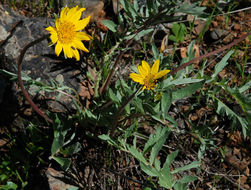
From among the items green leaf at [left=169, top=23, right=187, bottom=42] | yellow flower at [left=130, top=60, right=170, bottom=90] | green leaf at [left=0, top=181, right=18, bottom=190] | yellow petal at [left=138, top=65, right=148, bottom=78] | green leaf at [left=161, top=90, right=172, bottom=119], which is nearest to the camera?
green leaf at [left=161, top=90, right=172, bottom=119]

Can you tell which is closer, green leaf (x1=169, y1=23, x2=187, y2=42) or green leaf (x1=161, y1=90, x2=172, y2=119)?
green leaf (x1=161, y1=90, x2=172, y2=119)

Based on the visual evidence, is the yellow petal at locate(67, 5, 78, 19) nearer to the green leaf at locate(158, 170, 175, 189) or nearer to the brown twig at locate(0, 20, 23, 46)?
the brown twig at locate(0, 20, 23, 46)

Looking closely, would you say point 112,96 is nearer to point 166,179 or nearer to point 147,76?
point 147,76

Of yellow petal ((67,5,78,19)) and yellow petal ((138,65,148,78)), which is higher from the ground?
yellow petal ((67,5,78,19))

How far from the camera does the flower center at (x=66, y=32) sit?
203 cm

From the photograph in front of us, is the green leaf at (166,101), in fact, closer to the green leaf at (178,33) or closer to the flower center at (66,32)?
the flower center at (66,32)

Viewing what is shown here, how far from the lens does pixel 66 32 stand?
6.95 ft

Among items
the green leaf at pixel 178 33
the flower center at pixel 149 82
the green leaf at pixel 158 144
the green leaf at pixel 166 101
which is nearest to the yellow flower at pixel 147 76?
the flower center at pixel 149 82

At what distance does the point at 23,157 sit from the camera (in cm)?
287

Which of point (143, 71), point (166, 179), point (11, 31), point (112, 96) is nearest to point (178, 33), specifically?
point (143, 71)

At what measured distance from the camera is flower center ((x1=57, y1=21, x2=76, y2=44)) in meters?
2.03

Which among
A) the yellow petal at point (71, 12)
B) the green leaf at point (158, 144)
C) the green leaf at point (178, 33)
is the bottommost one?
the green leaf at point (158, 144)

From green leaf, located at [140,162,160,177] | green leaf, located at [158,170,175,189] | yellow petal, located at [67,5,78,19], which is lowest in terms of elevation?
green leaf, located at [158,170,175,189]

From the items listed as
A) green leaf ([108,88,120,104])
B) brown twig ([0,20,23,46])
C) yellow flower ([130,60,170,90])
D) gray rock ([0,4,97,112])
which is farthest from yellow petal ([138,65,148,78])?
brown twig ([0,20,23,46])
